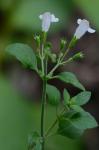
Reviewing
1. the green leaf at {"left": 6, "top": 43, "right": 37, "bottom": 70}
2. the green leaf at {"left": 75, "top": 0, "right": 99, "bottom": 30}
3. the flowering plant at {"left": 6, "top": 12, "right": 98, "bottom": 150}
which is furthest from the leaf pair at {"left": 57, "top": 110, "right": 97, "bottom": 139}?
the green leaf at {"left": 75, "top": 0, "right": 99, "bottom": 30}

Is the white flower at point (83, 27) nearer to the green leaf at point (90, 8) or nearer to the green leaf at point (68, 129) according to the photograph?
the green leaf at point (68, 129)

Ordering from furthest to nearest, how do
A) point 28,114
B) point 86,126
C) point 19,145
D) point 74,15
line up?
point 74,15, point 28,114, point 19,145, point 86,126

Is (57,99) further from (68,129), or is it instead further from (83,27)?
(83,27)

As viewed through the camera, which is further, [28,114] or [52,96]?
[28,114]

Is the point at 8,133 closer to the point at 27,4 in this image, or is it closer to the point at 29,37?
the point at 29,37

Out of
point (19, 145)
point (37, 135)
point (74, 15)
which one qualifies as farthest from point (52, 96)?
point (74, 15)

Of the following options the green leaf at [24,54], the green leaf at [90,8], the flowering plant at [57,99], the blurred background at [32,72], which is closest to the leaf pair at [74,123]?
the flowering plant at [57,99]
